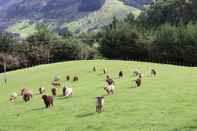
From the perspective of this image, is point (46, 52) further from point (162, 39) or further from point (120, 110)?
point (120, 110)

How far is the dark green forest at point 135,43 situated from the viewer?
119 m

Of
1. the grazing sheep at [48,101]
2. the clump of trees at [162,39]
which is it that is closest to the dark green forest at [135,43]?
the clump of trees at [162,39]

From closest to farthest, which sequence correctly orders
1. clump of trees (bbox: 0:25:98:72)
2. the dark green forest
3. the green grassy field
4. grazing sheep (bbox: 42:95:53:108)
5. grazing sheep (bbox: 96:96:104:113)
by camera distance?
the green grassy field < grazing sheep (bbox: 96:96:104:113) < grazing sheep (bbox: 42:95:53:108) < the dark green forest < clump of trees (bbox: 0:25:98:72)

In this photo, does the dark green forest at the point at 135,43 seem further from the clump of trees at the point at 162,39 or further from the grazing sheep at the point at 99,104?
the grazing sheep at the point at 99,104

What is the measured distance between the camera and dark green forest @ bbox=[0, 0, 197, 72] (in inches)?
4700

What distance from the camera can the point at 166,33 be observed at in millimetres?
125312

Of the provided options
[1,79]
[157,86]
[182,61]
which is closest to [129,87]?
[157,86]

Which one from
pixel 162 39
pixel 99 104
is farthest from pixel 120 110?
pixel 162 39

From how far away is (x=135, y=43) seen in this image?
129625mm

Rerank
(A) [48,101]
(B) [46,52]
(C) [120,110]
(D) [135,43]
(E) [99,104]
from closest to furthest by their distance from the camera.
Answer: (E) [99,104] < (C) [120,110] < (A) [48,101] < (D) [135,43] < (B) [46,52]

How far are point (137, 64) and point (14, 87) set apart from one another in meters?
23.8

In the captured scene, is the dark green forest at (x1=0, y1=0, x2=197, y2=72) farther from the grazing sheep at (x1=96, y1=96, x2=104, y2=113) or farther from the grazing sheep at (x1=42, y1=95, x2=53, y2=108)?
the grazing sheep at (x1=96, y1=96, x2=104, y2=113)

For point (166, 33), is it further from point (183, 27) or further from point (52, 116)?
point (52, 116)

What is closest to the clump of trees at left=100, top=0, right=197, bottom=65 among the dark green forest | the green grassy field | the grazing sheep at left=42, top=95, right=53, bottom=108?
the dark green forest
